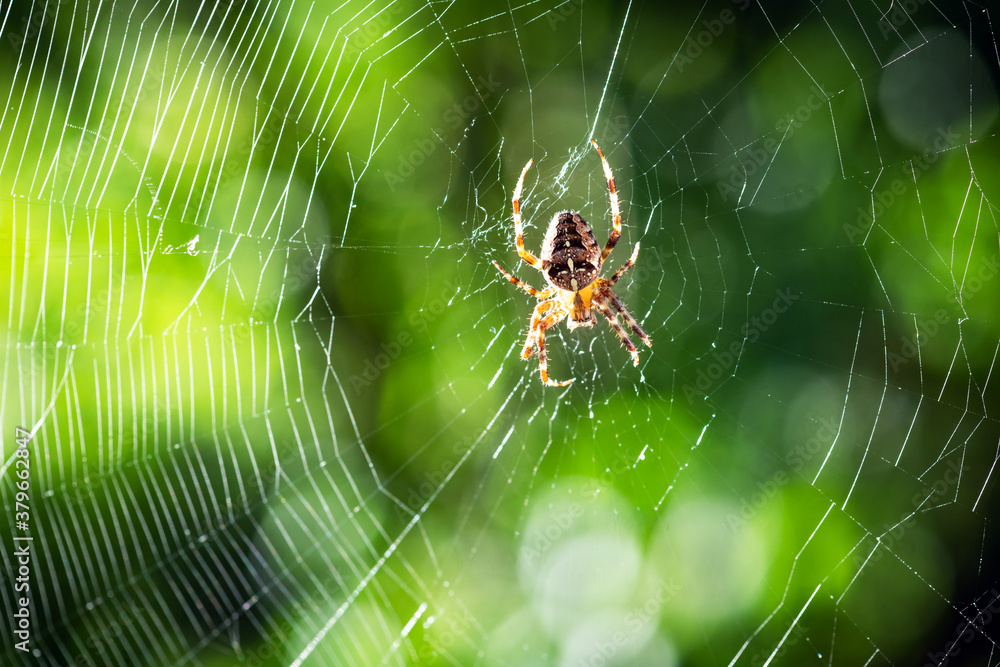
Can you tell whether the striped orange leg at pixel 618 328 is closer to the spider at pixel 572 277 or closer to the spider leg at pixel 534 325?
the spider at pixel 572 277

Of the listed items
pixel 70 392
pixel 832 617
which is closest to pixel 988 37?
pixel 832 617

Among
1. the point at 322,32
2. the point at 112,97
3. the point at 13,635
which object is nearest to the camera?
the point at 13,635

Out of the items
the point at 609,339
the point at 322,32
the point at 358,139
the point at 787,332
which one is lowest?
the point at 787,332

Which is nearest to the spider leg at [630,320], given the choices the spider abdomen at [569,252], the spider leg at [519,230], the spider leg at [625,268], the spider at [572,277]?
the spider at [572,277]

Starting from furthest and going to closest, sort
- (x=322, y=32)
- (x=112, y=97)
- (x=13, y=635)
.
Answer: (x=322, y=32) < (x=112, y=97) < (x=13, y=635)

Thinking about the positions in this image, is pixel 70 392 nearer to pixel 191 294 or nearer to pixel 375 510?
pixel 191 294

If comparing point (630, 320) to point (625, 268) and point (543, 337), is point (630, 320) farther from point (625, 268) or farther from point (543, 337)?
point (543, 337)

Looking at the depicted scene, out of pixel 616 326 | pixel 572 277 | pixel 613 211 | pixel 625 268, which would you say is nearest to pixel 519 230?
pixel 572 277

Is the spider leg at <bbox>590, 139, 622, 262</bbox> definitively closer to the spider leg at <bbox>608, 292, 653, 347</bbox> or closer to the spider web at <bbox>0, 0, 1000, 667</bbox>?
the spider leg at <bbox>608, 292, 653, 347</bbox>
